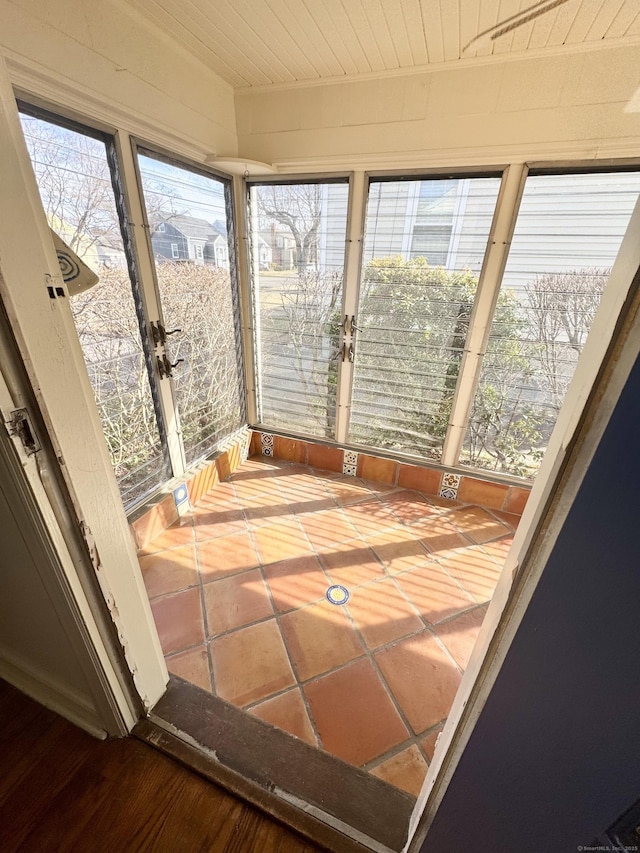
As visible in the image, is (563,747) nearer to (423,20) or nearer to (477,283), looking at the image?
(477,283)

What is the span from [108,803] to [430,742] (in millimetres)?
895

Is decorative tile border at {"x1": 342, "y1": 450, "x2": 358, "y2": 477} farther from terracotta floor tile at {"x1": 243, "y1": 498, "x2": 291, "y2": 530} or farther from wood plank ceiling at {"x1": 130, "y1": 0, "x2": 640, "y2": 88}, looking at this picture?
wood plank ceiling at {"x1": 130, "y1": 0, "x2": 640, "y2": 88}

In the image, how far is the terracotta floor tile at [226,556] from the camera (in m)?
1.60

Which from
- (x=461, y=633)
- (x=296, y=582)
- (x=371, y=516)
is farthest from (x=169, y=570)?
(x=461, y=633)

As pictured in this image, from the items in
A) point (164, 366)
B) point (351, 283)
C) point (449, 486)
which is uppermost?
point (351, 283)

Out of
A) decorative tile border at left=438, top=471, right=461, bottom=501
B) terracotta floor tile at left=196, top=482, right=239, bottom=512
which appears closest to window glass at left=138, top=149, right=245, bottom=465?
terracotta floor tile at left=196, top=482, right=239, bottom=512

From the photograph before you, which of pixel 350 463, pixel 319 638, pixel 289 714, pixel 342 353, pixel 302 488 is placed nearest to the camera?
pixel 289 714

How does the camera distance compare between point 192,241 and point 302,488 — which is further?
point 302,488

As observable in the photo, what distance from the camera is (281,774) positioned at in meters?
0.90

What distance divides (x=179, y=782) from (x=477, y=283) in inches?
88.2

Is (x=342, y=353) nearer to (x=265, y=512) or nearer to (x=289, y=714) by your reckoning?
(x=265, y=512)

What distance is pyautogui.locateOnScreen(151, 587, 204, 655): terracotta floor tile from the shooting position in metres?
1.29

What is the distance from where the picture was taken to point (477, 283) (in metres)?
1.74

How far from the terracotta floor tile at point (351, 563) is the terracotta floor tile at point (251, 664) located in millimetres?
375
